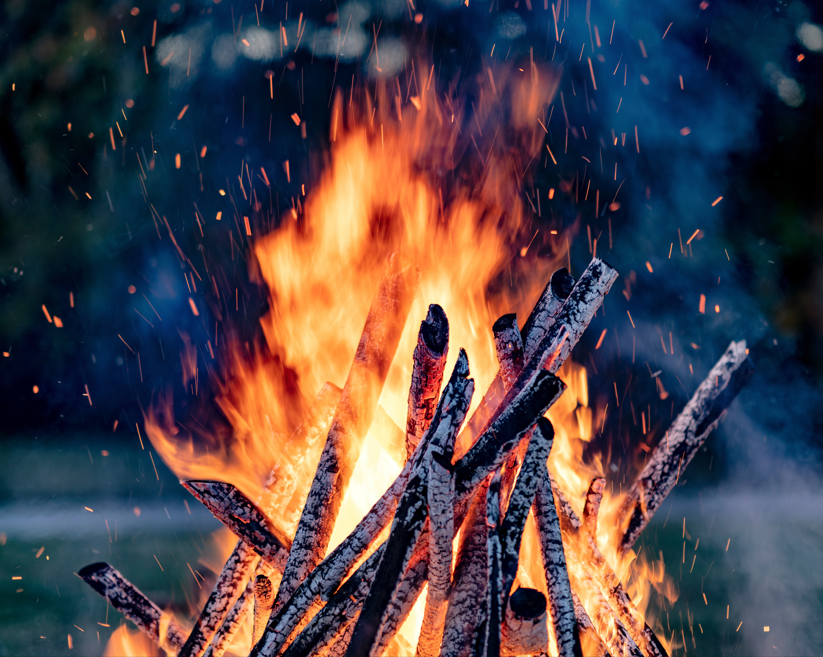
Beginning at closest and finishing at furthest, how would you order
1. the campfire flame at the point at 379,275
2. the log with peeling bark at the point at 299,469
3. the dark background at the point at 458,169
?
the log with peeling bark at the point at 299,469 < the campfire flame at the point at 379,275 < the dark background at the point at 458,169

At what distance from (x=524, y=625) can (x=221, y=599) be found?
1.91 feet

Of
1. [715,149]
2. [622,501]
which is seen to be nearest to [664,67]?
[715,149]

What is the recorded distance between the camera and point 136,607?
3.15 feet

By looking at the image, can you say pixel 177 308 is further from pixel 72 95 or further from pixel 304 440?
pixel 304 440

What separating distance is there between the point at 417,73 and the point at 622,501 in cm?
171

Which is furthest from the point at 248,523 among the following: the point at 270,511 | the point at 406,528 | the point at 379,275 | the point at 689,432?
the point at 689,432

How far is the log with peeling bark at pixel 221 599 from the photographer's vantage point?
0.84 metres

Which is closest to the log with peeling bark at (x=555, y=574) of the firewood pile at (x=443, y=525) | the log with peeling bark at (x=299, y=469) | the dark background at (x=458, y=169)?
the firewood pile at (x=443, y=525)

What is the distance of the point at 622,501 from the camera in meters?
0.96

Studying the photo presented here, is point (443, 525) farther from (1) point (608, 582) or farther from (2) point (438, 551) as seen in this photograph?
(1) point (608, 582)

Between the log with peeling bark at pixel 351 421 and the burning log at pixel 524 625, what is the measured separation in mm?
342

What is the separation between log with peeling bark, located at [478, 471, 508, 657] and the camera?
557 millimetres

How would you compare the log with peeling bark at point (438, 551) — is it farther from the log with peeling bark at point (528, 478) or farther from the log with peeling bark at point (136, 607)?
the log with peeling bark at point (136, 607)

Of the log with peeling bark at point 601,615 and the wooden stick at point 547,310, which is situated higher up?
the wooden stick at point 547,310
